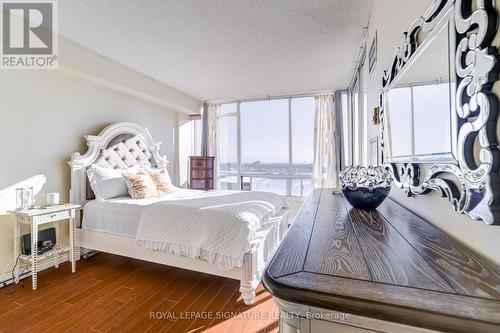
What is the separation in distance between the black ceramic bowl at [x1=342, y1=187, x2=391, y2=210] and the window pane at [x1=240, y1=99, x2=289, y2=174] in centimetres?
368

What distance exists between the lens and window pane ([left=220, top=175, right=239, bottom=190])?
5.37 m

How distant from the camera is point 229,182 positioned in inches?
213

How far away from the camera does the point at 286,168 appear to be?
16.4ft

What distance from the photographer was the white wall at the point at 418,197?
26.1 inches

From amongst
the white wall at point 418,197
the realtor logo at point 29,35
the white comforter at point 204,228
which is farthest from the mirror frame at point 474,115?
the realtor logo at point 29,35

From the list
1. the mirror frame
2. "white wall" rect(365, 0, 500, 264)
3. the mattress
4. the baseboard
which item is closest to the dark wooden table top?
"white wall" rect(365, 0, 500, 264)

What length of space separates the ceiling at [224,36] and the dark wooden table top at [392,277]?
2033 millimetres

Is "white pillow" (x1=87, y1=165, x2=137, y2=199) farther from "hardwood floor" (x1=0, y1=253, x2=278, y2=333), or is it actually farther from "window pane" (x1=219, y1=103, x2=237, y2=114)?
"window pane" (x1=219, y1=103, x2=237, y2=114)

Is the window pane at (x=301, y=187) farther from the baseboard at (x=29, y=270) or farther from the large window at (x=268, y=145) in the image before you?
the baseboard at (x=29, y=270)

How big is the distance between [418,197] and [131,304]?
224cm

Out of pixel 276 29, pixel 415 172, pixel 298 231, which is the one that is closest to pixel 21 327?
pixel 298 231

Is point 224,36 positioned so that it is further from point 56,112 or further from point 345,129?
point 345,129

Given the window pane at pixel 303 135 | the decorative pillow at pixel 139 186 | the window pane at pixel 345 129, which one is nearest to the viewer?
the decorative pillow at pixel 139 186

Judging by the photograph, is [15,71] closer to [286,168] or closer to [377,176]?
[377,176]
